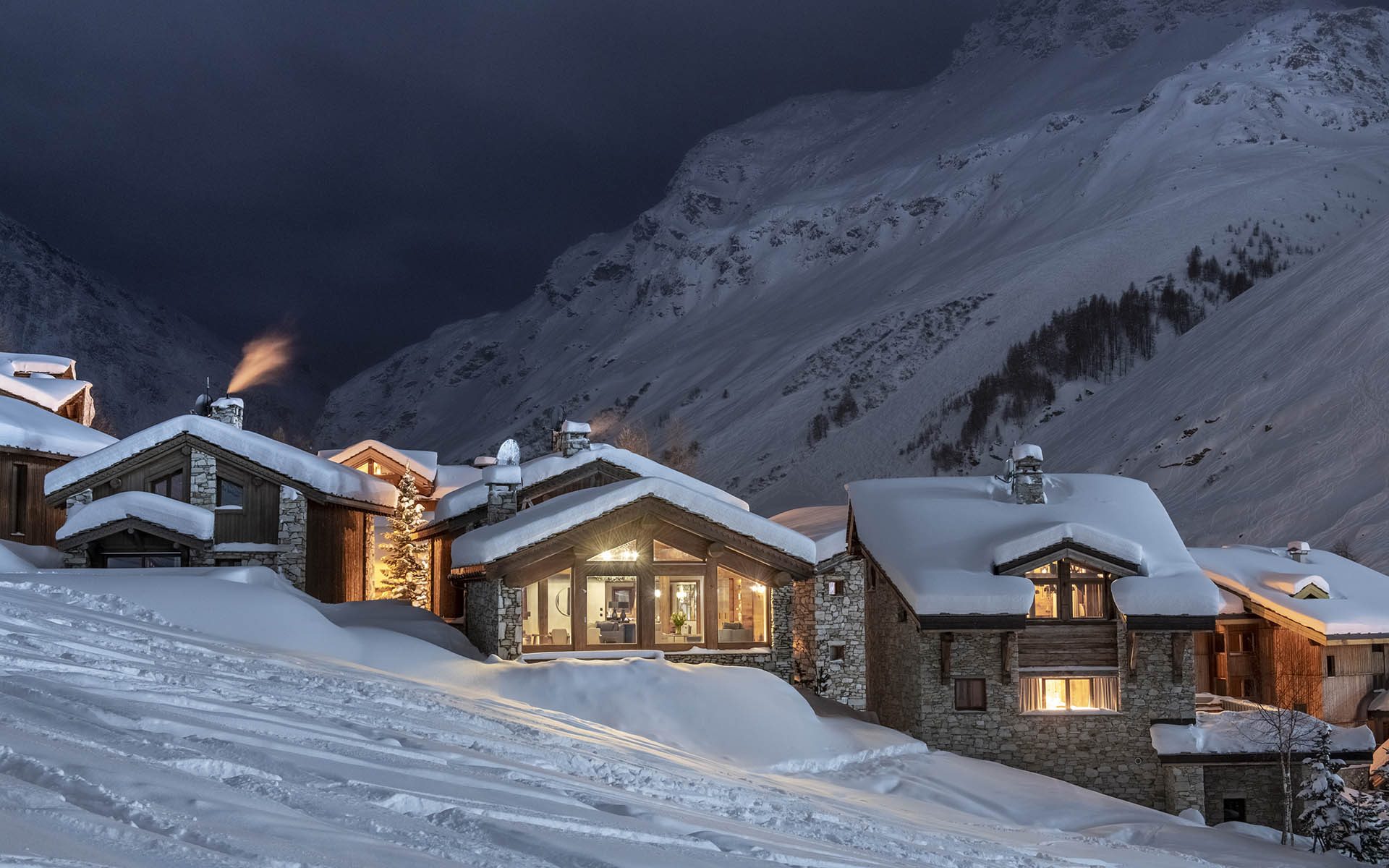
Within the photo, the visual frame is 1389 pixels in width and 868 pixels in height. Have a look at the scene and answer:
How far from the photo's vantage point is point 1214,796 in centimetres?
2406

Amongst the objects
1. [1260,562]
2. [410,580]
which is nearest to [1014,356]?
[1260,562]

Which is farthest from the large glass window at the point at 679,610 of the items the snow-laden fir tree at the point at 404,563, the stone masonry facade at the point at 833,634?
the snow-laden fir tree at the point at 404,563

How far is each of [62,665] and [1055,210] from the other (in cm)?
12644

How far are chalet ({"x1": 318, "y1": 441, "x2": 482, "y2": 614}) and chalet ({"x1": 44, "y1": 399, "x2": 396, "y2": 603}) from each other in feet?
13.4

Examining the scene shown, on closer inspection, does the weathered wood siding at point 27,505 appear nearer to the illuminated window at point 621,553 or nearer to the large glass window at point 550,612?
the large glass window at point 550,612

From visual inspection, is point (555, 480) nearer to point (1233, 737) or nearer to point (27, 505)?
point (27, 505)

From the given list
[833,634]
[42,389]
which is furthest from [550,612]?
[42,389]

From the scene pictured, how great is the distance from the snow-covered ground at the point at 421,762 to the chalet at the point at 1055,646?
7.53ft

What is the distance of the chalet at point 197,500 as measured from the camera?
992 inches

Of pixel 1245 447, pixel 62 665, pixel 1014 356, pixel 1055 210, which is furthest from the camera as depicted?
pixel 1055 210

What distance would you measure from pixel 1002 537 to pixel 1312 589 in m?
8.72

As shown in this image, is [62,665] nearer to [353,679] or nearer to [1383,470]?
[353,679]

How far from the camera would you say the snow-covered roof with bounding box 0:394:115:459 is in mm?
29328

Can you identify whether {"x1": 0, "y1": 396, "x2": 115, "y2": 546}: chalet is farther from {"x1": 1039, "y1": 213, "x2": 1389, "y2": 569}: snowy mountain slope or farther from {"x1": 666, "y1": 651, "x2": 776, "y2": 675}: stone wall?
{"x1": 1039, "y1": 213, "x2": 1389, "y2": 569}: snowy mountain slope
